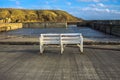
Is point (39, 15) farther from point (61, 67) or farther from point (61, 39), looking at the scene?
point (61, 67)

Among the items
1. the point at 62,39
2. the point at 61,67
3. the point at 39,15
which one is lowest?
the point at 39,15

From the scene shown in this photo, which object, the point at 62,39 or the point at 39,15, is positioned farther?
the point at 39,15

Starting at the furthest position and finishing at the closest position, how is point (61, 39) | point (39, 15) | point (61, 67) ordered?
1. point (39, 15)
2. point (61, 39)
3. point (61, 67)

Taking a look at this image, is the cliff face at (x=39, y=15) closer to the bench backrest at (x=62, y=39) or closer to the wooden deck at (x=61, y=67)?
the bench backrest at (x=62, y=39)

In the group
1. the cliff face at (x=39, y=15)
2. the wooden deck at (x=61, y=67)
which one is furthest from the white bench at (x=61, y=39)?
the cliff face at (x=39, y=15)

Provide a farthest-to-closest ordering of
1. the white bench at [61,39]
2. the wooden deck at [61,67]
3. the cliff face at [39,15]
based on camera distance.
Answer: the cliff face at [39,15]
the white bench at [61,39]
the wooden deck at [61,67]

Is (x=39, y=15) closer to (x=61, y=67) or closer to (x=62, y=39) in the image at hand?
(x=62, y=39)

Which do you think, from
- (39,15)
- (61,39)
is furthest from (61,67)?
(39,15)

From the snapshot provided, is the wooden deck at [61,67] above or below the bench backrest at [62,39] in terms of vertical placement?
below

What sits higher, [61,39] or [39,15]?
[61,39]

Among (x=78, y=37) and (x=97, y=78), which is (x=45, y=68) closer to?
(x=97, y=78)

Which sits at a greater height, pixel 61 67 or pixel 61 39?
pixel 61 39

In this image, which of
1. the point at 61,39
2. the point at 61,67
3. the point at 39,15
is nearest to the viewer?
the point at 61,67

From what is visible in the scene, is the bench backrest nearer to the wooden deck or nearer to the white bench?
the white bench
